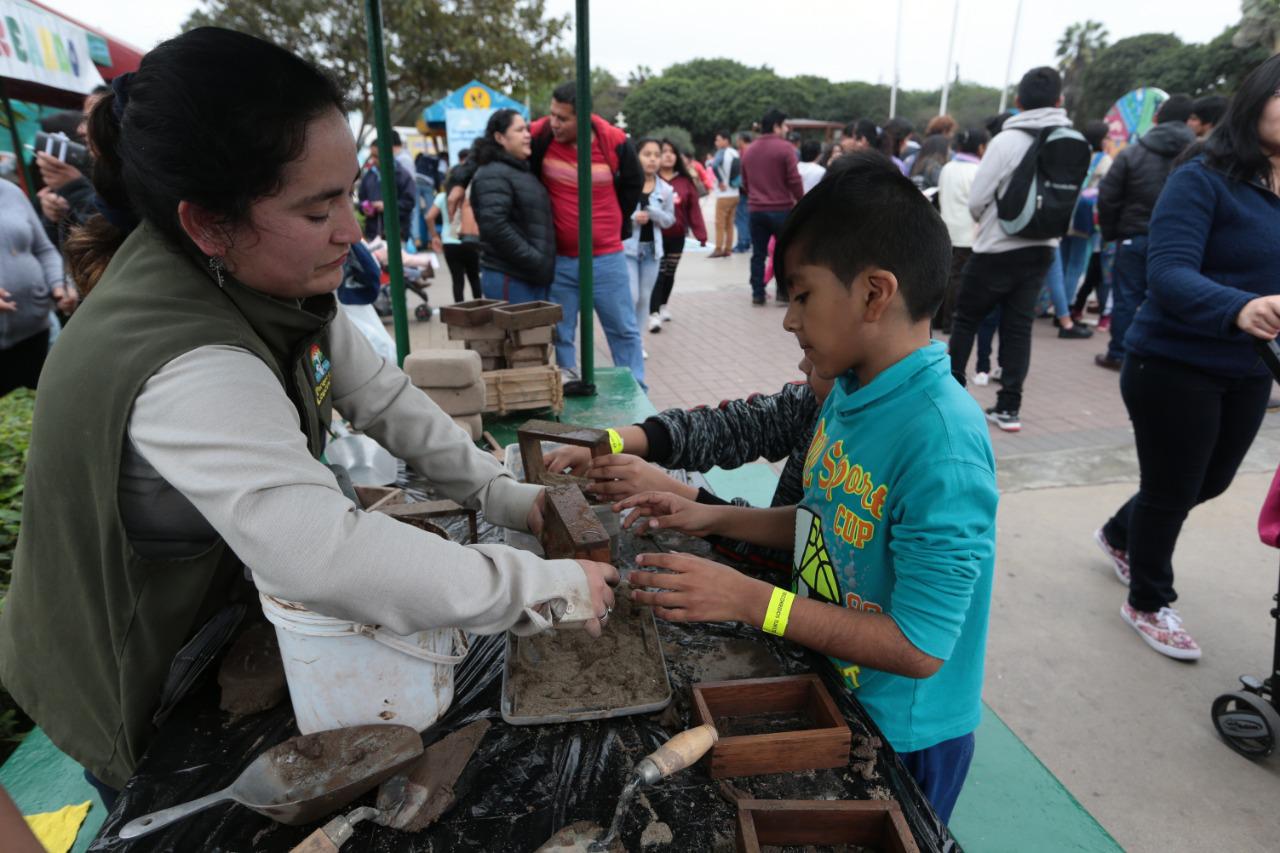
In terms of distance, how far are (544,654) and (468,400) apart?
1458 millimetres

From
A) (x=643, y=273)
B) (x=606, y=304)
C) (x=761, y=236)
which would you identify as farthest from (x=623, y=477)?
(x=761, y=236)

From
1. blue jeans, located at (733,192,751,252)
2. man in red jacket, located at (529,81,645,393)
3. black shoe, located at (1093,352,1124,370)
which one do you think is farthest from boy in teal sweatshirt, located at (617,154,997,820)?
blue jeans, located at (733,192,751,252)

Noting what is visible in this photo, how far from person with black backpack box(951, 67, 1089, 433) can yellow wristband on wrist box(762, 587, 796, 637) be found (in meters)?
4.10

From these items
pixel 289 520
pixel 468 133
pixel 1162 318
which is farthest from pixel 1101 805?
pixel 468 133

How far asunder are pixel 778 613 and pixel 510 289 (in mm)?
3651

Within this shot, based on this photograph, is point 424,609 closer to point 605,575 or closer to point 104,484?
point 605,575

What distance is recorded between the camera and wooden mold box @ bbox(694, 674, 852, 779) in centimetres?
106

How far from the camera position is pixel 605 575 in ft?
3.92

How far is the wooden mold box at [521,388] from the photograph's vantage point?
9.89 ft

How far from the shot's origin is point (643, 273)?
643 centimetres

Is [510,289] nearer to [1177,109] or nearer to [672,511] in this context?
[672,511]

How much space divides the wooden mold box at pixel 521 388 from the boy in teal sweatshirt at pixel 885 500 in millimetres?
1769

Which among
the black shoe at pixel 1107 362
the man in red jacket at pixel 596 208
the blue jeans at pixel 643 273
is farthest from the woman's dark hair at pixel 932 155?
the man in red jacket at pixel 596 208

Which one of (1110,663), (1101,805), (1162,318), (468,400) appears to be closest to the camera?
(1101,805)
